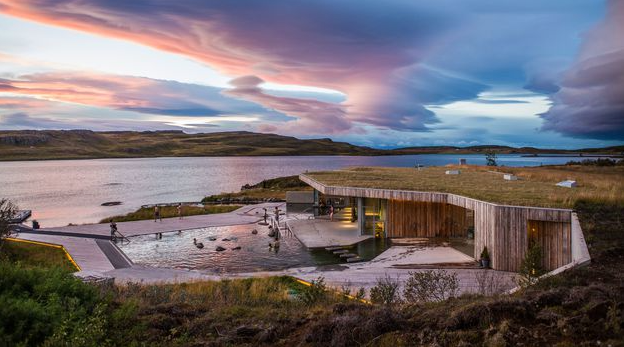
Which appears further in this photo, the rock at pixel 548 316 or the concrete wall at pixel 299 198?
the concrete wall at pixel 299 198

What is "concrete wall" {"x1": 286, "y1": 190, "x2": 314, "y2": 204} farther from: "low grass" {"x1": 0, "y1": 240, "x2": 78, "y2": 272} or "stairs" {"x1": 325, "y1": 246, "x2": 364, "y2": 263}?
"low grass" {"x1": 0, "y1": 240, "x2": 78, "y2": 272}

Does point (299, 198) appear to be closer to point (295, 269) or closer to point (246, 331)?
point (295, 269)

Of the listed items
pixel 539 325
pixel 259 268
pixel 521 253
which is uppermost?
pixel 539 325

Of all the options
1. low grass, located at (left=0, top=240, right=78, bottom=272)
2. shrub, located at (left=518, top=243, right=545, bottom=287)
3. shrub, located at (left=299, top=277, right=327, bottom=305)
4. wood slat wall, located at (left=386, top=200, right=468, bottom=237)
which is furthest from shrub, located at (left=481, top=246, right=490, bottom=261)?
low grass, located at (left=0, top=240, right=78, bottom=272)

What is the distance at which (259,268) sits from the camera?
1467 centimetres

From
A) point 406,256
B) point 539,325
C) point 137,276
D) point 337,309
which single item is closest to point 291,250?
point 406,256

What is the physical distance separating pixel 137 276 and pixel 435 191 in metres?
11.9

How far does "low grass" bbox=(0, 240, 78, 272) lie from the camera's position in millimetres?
15258

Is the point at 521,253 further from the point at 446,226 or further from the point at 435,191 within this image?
the point at 446,226

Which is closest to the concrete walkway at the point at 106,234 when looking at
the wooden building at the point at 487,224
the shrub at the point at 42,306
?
the shrub at the point at 42,306

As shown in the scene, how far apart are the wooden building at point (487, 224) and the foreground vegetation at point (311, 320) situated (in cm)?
512

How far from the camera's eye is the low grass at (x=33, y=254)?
15.3 metres

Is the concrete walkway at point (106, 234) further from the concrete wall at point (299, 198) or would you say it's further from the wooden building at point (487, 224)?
the wooden building at point (487, 224)

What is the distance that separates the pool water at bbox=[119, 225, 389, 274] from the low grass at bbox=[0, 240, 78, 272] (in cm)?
244
